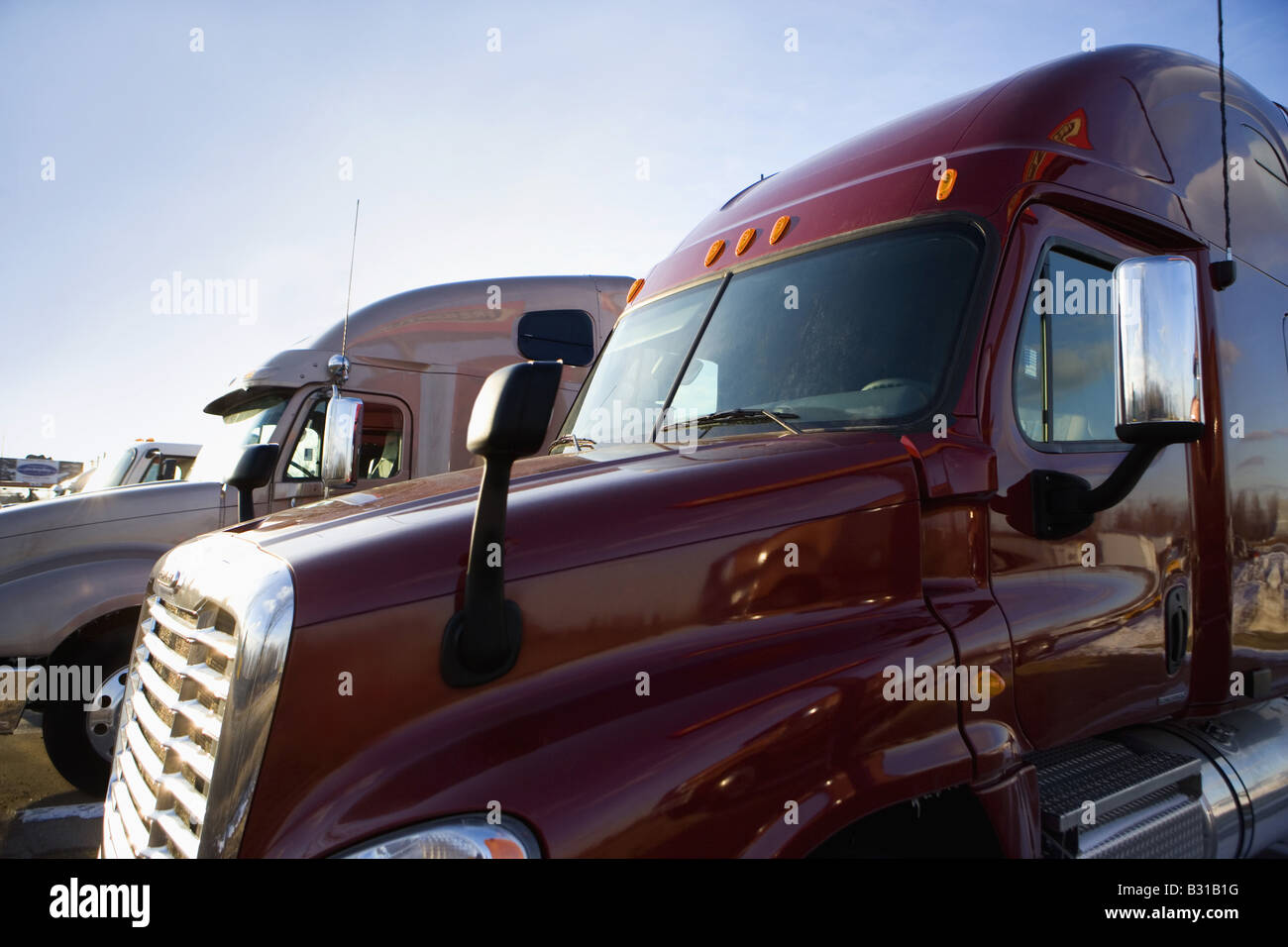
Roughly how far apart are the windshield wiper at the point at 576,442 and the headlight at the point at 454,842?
4.99 ft

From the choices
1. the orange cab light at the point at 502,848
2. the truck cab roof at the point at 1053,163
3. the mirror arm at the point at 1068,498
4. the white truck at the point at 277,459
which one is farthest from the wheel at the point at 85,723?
the mirror arm at the point at 1068,498

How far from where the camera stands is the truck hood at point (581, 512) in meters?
1.65

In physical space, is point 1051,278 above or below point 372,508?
above

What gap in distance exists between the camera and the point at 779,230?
2.99 m

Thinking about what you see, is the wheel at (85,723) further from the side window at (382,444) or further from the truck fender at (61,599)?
the side window at (382,444)

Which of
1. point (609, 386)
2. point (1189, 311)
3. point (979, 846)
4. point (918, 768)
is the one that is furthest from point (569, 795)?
point (609, 386)

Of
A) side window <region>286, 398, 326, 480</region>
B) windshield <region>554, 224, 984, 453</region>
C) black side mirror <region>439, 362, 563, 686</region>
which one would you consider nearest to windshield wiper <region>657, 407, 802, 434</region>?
windshield <region>554, 224, 984, 453</region>

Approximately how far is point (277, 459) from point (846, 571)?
287 centimetres

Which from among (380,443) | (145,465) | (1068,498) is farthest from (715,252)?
(145,465)

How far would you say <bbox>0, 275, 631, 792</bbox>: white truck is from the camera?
5172 millimetres
